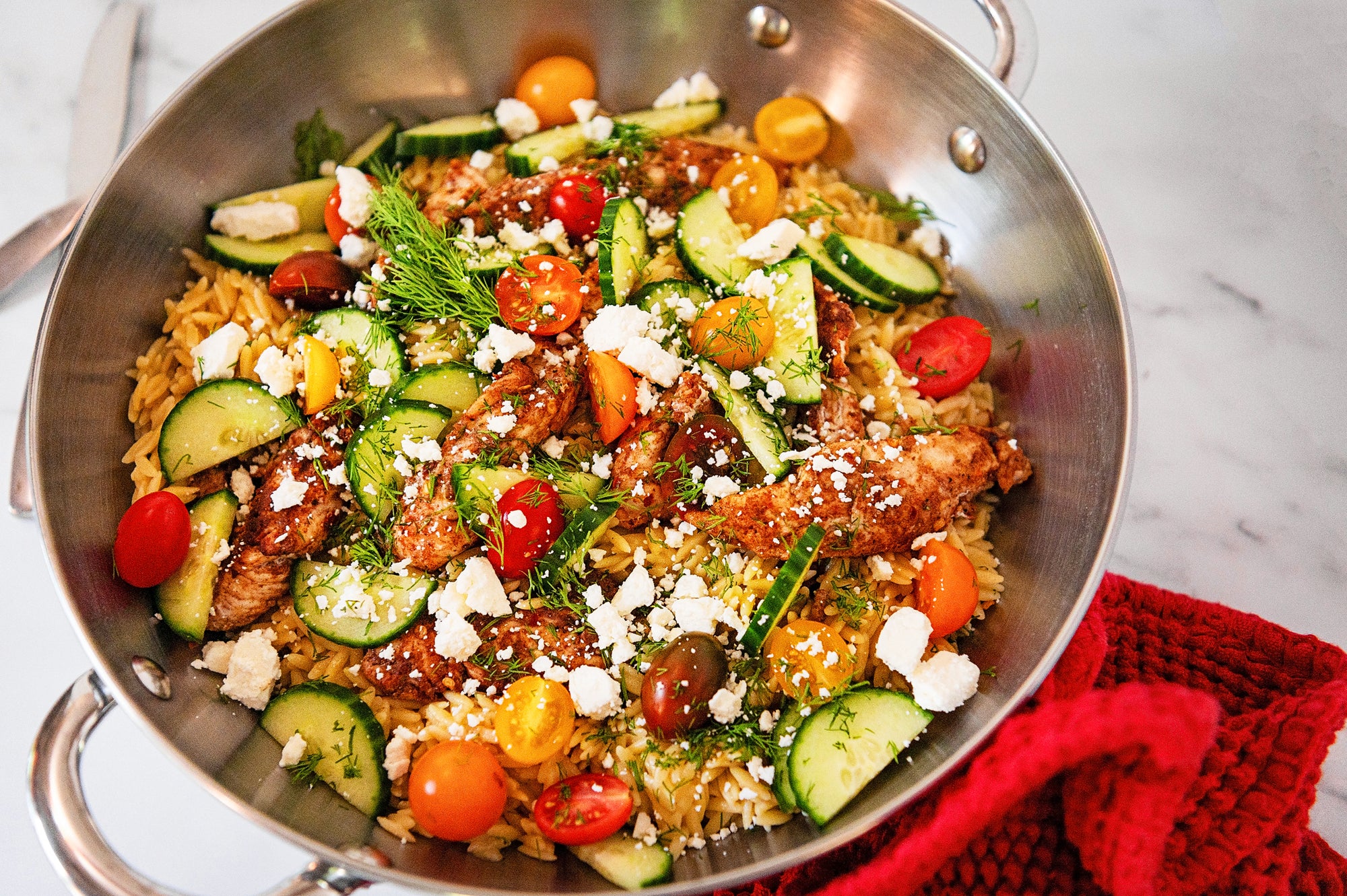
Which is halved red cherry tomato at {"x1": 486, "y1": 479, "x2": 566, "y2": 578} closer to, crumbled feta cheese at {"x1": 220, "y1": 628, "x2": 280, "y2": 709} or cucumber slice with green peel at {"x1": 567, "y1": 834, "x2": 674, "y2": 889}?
crumbled feta cheese at {"x1": 220, "y1": 628, "x2": 280, "y2": 709}

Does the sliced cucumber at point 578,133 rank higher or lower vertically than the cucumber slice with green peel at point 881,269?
higher

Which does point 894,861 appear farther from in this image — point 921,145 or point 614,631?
point 921,145

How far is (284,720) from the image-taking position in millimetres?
2832

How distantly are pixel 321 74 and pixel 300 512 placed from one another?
1740 mm

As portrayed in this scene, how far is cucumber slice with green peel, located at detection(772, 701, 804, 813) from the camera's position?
2.69 m

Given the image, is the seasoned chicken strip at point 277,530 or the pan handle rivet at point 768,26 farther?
the pan handle rivet at point 768,26

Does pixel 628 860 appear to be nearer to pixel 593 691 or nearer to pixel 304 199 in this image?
pixel 593 691

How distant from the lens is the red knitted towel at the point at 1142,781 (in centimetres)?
229

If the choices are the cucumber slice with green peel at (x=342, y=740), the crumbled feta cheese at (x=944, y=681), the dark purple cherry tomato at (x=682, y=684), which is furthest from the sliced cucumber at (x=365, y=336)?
the crumbled feta cheese at (x=944, y=681)

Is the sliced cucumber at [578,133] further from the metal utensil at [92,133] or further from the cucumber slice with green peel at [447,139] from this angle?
the metal utensil at [92,133]

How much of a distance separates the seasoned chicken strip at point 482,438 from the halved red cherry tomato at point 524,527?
0.36 ft

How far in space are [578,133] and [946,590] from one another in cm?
225

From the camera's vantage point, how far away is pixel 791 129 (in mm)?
3662

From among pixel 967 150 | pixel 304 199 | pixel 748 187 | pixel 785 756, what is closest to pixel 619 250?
pixel 748 187
